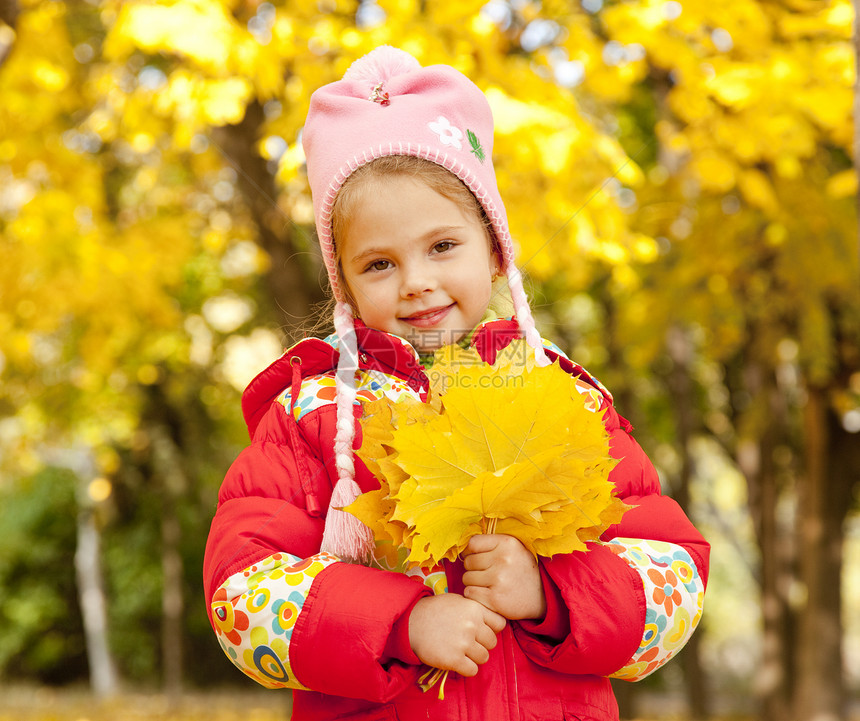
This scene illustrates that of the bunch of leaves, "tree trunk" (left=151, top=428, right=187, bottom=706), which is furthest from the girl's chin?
"tree trunk" (left=151, top=428, right=187, bottom=706)

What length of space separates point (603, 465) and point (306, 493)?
1.80 ft

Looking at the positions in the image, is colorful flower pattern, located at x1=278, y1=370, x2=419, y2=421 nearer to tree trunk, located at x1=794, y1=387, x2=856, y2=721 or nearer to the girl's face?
the girl's face

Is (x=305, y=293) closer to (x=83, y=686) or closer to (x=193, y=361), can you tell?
(x=193, y=361)

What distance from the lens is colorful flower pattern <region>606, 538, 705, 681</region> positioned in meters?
1.55

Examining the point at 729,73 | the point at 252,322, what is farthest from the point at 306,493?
the point at 252,322

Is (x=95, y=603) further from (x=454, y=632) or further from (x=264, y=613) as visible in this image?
(x=454, y=632)

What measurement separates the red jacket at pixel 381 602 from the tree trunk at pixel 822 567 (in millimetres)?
6704

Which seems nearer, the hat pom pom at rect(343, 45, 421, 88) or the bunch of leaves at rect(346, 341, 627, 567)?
the bunch of leaves at rect(346, 341, 627, 567)

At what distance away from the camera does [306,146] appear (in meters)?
1.88

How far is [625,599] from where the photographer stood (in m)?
1.51

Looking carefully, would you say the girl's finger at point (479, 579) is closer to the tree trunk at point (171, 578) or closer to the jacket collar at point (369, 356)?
the jacket collar at point (369, 356)

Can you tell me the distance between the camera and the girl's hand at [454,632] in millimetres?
1417

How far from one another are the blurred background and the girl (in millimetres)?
357

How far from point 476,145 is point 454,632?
3.18ft
